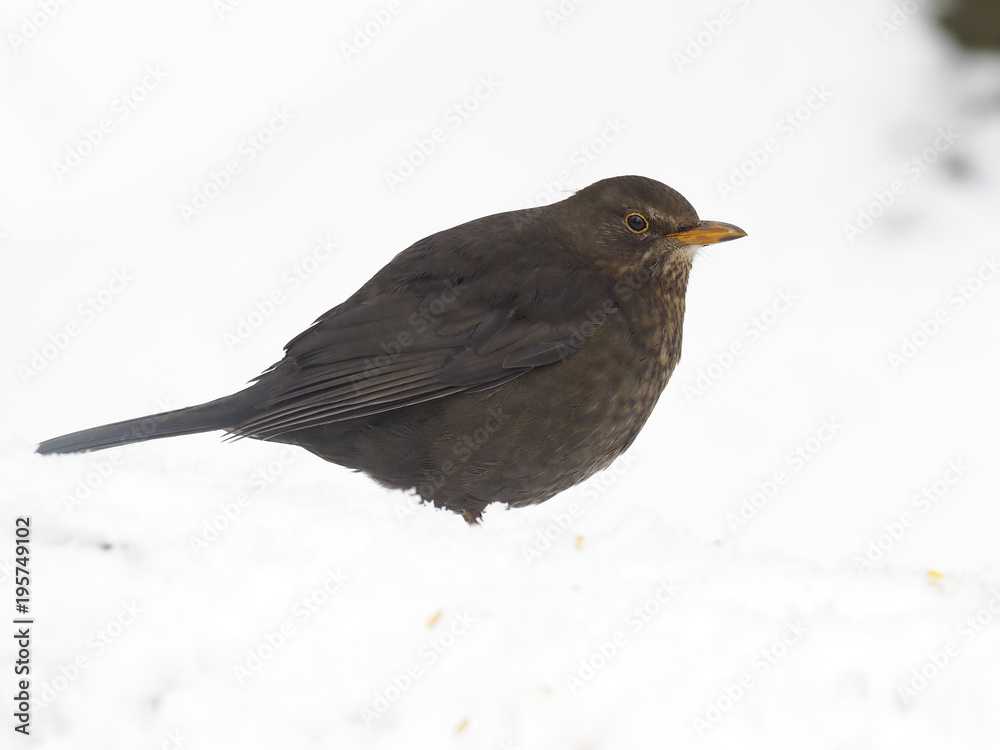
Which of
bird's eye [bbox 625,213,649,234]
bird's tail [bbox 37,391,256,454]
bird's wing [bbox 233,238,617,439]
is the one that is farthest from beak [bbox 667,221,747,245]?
bird's tail [bbox 37,391,256,454]

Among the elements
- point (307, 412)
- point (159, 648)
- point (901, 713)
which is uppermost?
point (901, 713)

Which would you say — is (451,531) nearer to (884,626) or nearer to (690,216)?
(884,626)

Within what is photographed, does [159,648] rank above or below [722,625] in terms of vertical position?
below

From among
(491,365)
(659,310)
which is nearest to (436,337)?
(491,365)

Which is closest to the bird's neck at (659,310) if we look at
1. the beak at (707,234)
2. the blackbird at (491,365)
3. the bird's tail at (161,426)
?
the blackbird at (491,365)

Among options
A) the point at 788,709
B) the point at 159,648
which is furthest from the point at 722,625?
the point at 159,648

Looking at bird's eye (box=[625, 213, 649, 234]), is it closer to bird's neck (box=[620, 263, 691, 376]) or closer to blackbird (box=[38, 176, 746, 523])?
A: blackbird (box=[38, 176, 746, 523])

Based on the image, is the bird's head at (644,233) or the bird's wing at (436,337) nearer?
the bird's wing at (436,337)

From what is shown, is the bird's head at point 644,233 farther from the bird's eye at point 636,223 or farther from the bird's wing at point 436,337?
the bird's wing at point 436,337

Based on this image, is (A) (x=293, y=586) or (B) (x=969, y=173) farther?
(B) (x=969, y=173)
